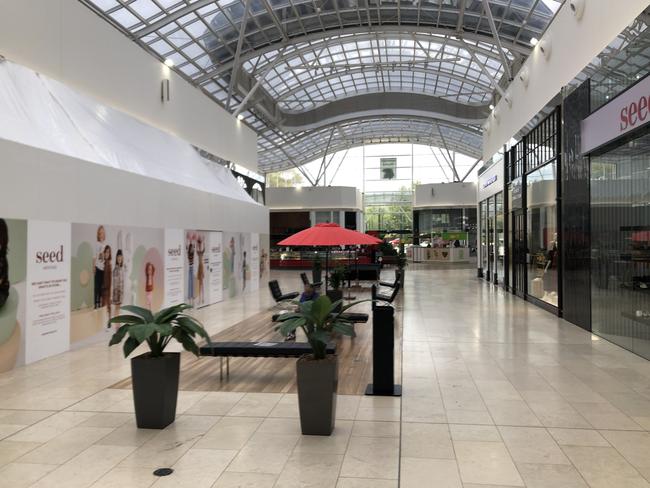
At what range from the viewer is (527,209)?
49.7 ft

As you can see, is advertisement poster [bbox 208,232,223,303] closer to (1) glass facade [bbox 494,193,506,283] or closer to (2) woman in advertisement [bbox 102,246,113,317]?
(2) woman in advertisement [bbox 102,246,113,317]

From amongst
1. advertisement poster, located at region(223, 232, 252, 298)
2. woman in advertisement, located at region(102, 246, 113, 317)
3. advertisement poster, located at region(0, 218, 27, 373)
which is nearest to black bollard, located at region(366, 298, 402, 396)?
advertisement poster, located at region(0, 218, 27, 373)

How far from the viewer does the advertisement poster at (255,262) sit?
19.2 metres

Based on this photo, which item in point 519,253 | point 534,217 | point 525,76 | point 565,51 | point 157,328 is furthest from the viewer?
point 519,253

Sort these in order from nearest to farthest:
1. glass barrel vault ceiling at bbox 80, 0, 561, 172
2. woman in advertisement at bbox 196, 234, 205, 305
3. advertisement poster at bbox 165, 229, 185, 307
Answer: advertisement poster at bbox 165, 229, 185, 307
woman in advertisement at bbox 196, 234, 205, 305
glass barrel vault ceiling at bbox 80, 0, 561, 172

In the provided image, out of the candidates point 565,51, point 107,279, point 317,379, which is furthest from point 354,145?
Result: point 317,379

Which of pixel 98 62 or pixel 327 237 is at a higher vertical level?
pixel 98 62

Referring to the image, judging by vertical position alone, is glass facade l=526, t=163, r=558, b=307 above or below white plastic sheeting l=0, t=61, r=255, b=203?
below

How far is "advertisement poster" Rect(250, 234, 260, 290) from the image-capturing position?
19.2m

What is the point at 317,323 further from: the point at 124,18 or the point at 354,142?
→ the point at 354,142

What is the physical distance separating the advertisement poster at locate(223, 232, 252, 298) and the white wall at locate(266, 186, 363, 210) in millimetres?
24158

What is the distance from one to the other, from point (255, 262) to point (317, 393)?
1550cm

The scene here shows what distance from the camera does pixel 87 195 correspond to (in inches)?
363

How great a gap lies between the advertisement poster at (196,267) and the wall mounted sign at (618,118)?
9.79 meters
